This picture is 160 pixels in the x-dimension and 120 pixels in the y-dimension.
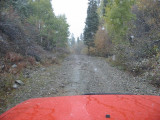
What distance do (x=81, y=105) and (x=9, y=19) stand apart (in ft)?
29.7

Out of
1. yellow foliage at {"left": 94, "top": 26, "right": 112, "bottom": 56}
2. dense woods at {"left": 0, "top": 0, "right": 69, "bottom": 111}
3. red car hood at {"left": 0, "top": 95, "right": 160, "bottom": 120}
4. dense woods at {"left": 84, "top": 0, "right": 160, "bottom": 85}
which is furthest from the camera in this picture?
yellow foliage at {"left": 94, "top": 26, "right": 112, "bottom": 56}

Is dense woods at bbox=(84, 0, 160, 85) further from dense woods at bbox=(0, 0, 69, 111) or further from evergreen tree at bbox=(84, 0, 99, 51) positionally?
evergreen tree at bbox=(84, 0, 99, 51)

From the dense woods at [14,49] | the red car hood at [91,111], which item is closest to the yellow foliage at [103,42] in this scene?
the dense woods at [14,49]

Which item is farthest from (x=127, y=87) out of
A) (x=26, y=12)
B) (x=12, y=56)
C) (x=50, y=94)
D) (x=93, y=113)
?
(x=26, y=12)

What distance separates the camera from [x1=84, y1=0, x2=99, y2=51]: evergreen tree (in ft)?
98.7

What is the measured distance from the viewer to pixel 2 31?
30.8ft

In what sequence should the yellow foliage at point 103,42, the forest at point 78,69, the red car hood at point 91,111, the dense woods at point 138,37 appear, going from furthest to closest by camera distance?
the yellow foliage at point 103,42 → the dense woods at point 138,37 → the forest at point 78,69 → the red car hood at point 91,111

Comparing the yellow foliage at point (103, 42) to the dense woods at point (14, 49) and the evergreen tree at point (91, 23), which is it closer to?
the evergreen tree at point (91, 23)

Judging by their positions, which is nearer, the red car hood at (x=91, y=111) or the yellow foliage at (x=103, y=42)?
the red car hood at (x=91, y=111)

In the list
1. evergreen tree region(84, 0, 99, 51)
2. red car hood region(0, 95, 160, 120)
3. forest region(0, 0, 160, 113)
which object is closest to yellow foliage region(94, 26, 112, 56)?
evergreen tree region(84, 0, 99, 51)

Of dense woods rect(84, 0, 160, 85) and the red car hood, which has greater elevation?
dense woods rect(84, 0, 160, 85)

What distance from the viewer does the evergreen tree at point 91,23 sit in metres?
30.1

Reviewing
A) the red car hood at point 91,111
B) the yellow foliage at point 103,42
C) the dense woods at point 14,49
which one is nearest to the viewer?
the red car hood at point 91,111

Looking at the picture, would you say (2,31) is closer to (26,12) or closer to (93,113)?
(93,113)
